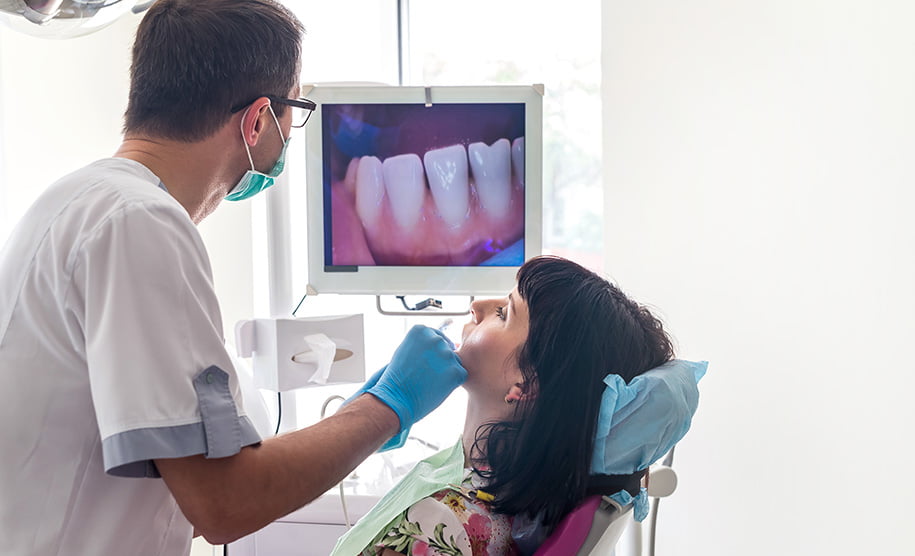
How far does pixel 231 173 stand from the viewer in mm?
1235

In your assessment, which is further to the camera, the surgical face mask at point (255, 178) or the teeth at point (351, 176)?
the teeth at point (351, 176)

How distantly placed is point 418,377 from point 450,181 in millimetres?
669

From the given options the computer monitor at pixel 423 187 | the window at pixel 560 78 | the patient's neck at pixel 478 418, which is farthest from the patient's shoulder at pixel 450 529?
the window at pixel 560 78

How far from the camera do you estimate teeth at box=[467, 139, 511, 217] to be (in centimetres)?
183

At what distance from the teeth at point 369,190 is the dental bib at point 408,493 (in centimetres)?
63

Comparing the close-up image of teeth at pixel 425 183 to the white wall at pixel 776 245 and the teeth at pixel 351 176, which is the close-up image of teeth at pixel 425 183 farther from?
the white wall at pixel 776 245

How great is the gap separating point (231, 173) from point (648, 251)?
1082 millimetres

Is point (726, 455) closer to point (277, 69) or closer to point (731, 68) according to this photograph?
point (731, 68)

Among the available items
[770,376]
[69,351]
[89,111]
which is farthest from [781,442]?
[89,111]

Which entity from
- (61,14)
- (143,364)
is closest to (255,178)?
(61,14)

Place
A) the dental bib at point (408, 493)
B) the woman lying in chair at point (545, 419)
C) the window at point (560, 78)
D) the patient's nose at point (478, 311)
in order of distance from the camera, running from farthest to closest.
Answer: the window at point (560, 78)
the patient's nose at point (478, 311)
the dental bib at point (408, 493)
the woman lying in chair at point (545, 419)

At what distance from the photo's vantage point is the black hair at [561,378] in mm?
1208

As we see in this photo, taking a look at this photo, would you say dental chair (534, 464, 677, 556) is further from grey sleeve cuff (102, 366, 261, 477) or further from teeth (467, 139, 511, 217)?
teeth (467, 139, 511, 217)

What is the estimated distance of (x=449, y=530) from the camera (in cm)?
120
